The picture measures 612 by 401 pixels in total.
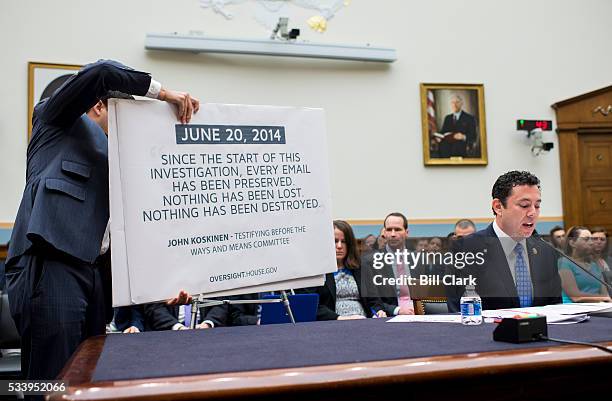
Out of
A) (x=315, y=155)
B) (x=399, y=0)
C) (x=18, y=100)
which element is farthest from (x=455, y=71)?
(x=315, y=155)

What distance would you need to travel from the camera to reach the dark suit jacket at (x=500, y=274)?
87.5 inches

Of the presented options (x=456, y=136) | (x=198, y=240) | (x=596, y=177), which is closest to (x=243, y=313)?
(x=198, y=240)

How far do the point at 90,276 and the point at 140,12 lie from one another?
19.0ft

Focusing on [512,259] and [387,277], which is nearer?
[387,277]

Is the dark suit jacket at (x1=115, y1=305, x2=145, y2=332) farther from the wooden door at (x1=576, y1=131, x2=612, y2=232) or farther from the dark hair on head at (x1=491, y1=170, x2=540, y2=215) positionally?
the wooden door at (x1=576, y1=131, x2=612, y2=232)

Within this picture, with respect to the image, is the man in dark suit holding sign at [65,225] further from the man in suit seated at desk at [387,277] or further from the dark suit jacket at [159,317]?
the dark suit jacket at [159,317]

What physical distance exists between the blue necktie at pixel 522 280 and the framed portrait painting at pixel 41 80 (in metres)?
5.77

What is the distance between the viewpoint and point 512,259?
90.1 inches

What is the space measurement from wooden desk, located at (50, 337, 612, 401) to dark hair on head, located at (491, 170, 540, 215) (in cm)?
136

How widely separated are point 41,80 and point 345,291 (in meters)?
4.51

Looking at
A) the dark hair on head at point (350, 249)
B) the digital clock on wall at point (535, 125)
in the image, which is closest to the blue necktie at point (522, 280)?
the dark hair on head at point (350, 249)

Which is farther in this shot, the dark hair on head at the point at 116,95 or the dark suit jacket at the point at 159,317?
the dark suit jacket at the point at 159,317

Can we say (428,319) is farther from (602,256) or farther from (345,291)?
(602,256)

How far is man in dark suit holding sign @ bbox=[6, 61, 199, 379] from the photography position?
1.98m
